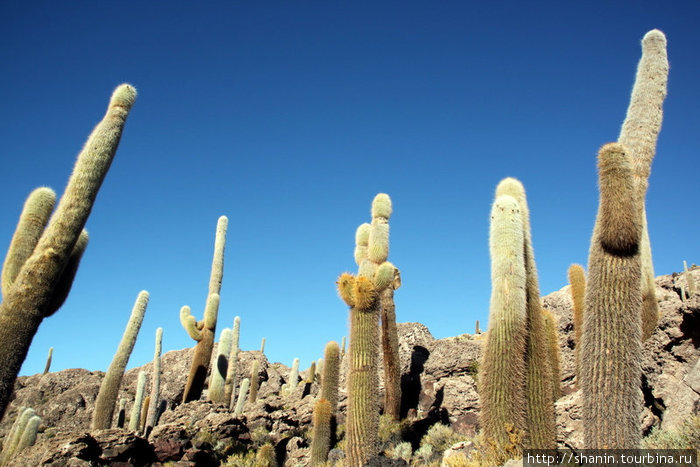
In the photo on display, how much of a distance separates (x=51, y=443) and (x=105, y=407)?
4730 millimetres

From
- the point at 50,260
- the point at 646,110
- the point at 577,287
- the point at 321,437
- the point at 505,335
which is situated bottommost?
the point at 321,437

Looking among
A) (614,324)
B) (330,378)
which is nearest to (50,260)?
(330,378)

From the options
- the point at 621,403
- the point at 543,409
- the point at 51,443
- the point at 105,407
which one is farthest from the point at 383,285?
the point at 105,407

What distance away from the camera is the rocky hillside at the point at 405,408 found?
8617mm

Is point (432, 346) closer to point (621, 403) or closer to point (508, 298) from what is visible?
point (508, 298)

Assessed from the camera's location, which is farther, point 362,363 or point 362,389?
point 362,363

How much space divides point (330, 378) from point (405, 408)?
9.22 ft

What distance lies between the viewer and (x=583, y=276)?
37.7ft

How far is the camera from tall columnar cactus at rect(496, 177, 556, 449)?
7363 millimetres

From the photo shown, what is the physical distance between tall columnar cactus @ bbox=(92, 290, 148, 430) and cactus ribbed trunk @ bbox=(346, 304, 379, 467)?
305 inches

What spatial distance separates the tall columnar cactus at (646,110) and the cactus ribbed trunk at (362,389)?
524 centimetres

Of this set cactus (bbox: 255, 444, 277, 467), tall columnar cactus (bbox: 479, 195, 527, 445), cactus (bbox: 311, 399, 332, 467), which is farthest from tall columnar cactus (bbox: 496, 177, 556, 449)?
cactus (bbox: 255, 444, 277, 467)

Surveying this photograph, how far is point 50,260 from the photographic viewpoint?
754 centimetres

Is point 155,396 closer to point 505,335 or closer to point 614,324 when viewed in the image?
point 505,335
